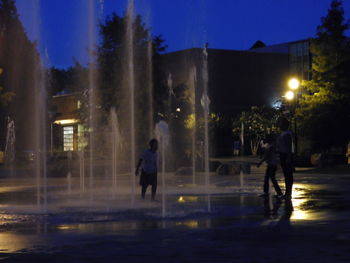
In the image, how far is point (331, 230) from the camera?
418 inches

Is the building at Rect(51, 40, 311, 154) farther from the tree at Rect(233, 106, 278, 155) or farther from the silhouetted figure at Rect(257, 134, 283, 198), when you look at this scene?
the silhouetted figure at Rect(257, 134, 283, 198)

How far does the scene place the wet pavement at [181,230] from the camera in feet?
28.0

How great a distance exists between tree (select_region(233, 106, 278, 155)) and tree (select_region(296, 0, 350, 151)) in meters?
23.0

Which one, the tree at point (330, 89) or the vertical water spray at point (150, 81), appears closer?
the tree at point (330, 89)

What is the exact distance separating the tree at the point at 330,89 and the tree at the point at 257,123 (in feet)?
75.5

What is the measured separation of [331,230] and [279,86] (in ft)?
242

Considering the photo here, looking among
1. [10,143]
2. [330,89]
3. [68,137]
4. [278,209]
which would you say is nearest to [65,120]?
[68,137]

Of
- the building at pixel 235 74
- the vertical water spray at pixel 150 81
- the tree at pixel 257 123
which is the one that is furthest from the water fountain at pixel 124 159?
the tree at pixel 257 123

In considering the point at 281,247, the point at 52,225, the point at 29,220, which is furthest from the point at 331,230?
the point at 29,220

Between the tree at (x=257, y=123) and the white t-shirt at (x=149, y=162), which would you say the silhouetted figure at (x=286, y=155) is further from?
the tree at (x=257, y=123)

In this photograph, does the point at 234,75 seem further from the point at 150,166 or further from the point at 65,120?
the point at 150,166

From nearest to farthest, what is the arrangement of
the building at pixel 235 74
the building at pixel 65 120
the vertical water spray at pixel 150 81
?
the vertical water spray at pixel 150 81 → the building at pixel 235 74 → the building at pixel 65 120

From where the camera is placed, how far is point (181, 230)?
10.9 m

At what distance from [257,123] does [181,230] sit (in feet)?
180
